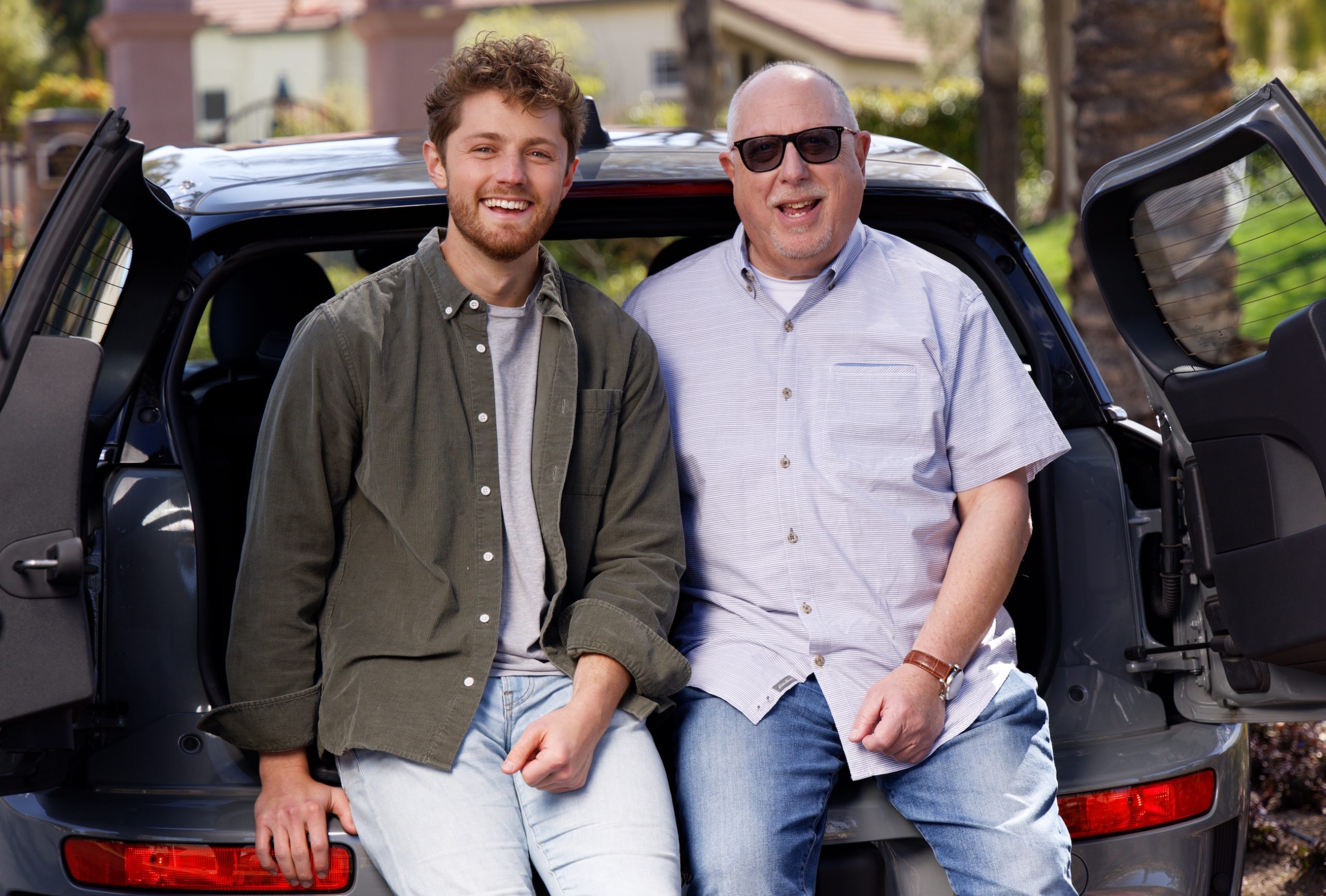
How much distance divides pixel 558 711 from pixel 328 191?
1.08 meters

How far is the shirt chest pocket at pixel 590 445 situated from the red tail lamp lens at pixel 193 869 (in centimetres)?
71

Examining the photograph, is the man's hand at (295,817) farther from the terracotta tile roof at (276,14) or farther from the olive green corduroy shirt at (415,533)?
the terracotta tile roof at (276,14)

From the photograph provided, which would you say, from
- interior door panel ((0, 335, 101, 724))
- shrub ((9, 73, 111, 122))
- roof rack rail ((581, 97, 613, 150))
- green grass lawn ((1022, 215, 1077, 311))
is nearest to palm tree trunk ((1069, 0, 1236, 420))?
roof rack rail ((581, 97, 613, 150))

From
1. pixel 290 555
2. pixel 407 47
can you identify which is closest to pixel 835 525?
pixel 290 555

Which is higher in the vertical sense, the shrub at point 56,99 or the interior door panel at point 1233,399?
the shrub at point 56,99

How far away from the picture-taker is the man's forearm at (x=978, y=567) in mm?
2408

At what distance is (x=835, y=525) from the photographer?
2494mm

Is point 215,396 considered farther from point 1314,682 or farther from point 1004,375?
point 1314,682

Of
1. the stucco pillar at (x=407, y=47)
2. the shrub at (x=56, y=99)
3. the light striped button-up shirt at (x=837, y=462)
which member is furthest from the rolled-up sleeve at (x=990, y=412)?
the shrub at (x=56, y=99)

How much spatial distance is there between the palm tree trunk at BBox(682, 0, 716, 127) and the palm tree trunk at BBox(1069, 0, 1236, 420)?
6.17 metres

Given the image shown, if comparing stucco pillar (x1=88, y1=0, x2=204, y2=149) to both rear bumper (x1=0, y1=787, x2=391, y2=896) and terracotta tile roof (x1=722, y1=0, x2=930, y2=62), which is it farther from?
terracotta tile roof (x1=722, y1=0, x2=930, y2=62)

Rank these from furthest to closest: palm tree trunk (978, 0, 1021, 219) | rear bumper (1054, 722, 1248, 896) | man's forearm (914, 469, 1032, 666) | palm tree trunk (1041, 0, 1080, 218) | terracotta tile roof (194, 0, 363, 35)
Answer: terracotta tile roof (194, 0, 363, 35), palm tree trunk (1041, 0, 1080, 218), palm tree trunk (978, 0, 1021, 219), man's forearm (914, 469, 1032, 666), rear bumper (1054, 722, 1248, 896)

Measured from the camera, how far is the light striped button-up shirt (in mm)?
2453

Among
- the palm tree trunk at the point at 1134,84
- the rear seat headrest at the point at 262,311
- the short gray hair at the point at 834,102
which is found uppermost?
the palm tree trunk at the point at 1134,84
